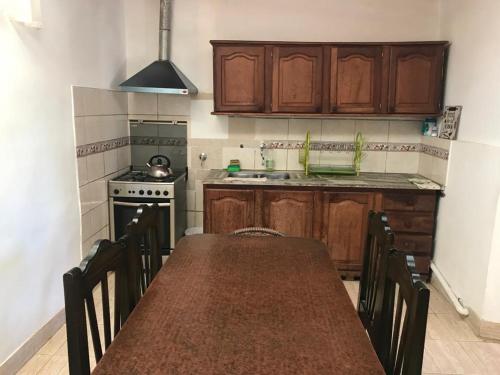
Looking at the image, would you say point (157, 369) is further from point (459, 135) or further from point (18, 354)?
point (459, 135)

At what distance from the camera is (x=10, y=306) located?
2262 millimetres

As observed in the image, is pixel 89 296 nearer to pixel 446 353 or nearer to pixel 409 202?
pixel 446 353

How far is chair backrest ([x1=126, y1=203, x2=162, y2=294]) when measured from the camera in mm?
1729

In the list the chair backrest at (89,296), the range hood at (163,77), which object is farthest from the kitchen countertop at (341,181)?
the chair backrest at (89,296)

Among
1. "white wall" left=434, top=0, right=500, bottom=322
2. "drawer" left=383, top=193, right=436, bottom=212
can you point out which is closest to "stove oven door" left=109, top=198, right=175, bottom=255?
"drawer" left=383, top=193, right=436, bottom=212

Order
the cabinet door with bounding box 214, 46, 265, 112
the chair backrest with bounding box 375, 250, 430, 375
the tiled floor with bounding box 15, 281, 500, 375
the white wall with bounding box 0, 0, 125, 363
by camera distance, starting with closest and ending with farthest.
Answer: the chair backrest with bounding box 375, 250, 430, 375, the white wall with bounding box 0, 0, 125, 363, the tiled floor with bounding box 15, 281, 500, 375, the cabinet door with bounding box 214, 46, 265, 112

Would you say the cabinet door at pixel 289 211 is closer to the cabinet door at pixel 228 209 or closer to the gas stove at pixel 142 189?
the cabinet door at pixel 228 209

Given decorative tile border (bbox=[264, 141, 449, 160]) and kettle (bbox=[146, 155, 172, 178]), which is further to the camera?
decorative tile border (bbox=[264, 141, 449, 160])

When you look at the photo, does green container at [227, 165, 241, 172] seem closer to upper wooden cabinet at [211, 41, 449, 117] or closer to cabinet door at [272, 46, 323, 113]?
upper wooden cabinet at [211, 41, 449, 117]

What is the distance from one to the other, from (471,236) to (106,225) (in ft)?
8.96

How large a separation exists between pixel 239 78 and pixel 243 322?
8.45ft

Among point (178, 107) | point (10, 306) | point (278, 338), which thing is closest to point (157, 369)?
point (278, 338)

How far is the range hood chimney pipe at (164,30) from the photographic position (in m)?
3.70

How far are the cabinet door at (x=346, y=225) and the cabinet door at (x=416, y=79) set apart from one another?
809 millimetres
